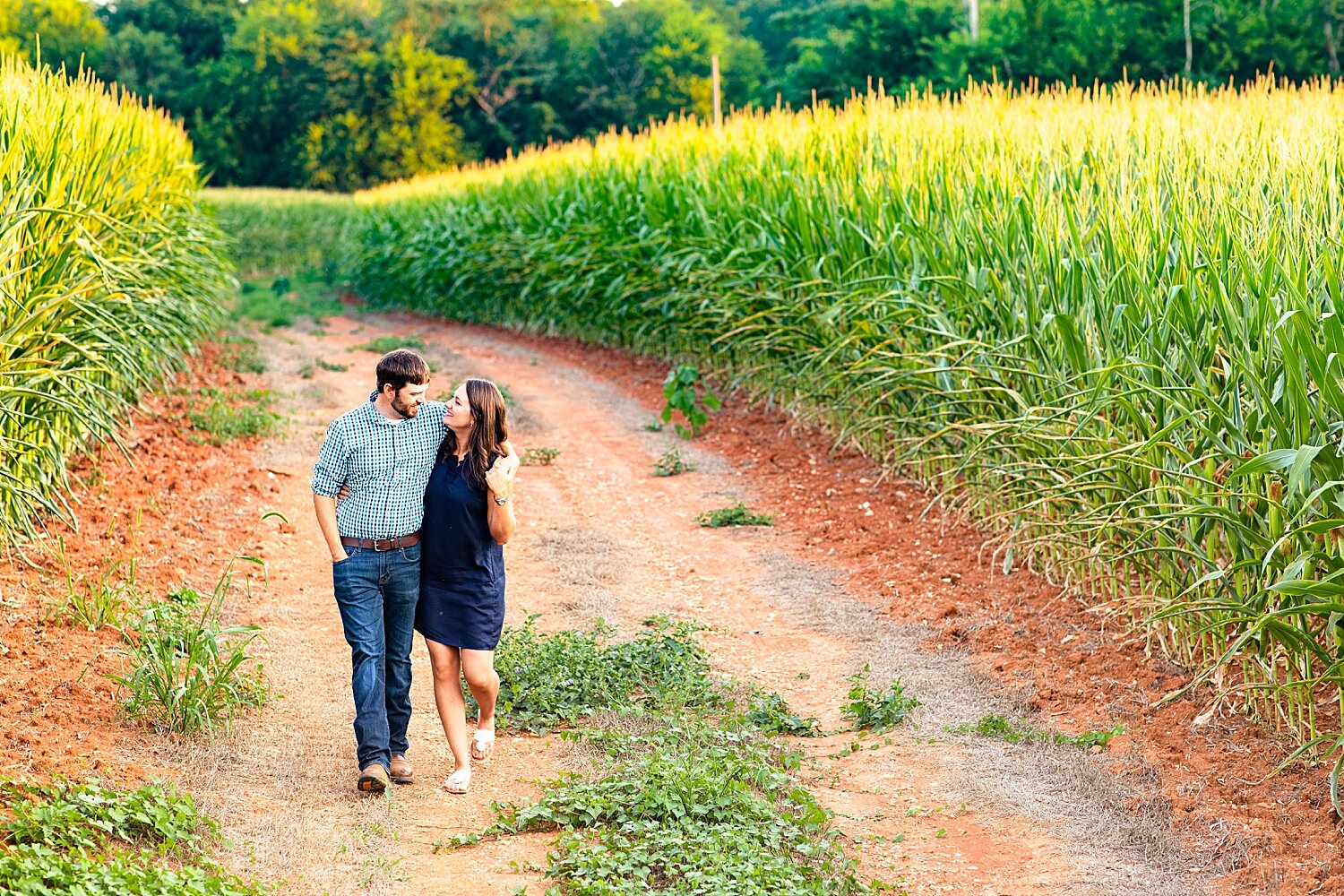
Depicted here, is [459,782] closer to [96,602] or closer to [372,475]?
[372,475]

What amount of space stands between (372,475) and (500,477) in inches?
17.7

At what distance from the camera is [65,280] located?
6.45 m

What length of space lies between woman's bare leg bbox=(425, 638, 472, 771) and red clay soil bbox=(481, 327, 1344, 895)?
2316mm

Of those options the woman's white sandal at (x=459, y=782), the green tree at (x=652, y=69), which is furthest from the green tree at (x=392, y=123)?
the woman's white sandal at (x=459, y=782)

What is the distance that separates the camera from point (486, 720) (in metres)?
4.61

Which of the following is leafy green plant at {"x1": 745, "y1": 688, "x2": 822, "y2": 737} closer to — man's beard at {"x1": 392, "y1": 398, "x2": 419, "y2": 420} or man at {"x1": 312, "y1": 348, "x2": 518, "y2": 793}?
man at {"x1": 312, "y1": 348, "x2": 518, "y2": 793}

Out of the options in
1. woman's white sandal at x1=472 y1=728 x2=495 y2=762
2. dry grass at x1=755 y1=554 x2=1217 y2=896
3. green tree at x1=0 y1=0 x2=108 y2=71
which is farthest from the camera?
green tree at x1=0 y1=0 x2=108 y2=71

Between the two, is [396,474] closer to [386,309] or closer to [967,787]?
[967,787]

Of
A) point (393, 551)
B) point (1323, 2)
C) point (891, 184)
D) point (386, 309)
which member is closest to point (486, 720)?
point (393, 551)

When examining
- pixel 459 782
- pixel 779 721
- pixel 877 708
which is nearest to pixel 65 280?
pixel 459 782

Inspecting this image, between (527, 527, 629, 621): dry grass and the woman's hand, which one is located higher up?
the woman's hand

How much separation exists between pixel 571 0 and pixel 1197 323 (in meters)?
65.7

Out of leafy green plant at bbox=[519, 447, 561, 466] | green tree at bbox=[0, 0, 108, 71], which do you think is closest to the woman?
leafy green plant at bbox=[519, 447, 561, 466]

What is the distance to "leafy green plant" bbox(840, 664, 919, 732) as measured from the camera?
496 centimetres
